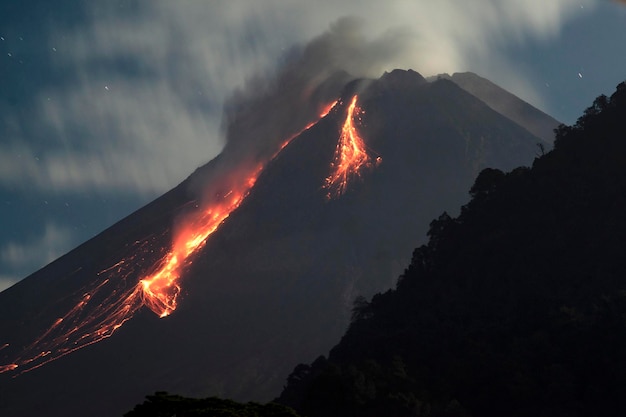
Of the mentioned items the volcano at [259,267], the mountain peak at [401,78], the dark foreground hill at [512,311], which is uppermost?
the mountain peak at [401,78]

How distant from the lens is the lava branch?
4737 inches

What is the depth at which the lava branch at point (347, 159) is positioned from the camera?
120312mm

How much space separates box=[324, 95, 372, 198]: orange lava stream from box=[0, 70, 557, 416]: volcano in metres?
0.37

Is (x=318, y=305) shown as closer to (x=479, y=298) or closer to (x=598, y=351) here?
(x=479, y=298)

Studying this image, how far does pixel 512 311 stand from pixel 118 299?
62.0 metres

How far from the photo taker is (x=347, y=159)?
125188mm

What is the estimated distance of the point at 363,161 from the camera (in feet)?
407

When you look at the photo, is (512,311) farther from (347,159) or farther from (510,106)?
(510,106)

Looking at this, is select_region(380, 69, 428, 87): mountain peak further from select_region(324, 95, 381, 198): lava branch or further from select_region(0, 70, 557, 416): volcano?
select_region(324, 95, 381, 198): lava branch

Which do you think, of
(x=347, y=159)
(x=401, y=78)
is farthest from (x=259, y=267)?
(x=401, y=78)

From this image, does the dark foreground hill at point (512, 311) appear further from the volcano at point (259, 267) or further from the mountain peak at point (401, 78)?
the mountain peak at point (401, 78)

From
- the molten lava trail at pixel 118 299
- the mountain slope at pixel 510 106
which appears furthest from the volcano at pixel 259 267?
the mountain slope at pixel 510 106

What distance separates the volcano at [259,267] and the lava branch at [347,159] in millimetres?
344

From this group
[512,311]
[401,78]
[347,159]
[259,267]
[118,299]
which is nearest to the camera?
[512,311]
